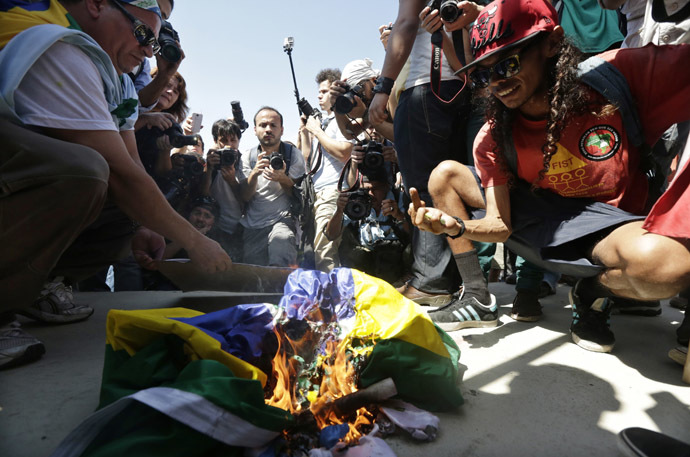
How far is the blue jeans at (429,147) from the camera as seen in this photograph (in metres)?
2.41

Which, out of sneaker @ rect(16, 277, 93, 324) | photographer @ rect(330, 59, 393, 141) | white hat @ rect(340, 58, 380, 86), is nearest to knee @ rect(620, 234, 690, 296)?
photographer @ rect(330, 59, 393, 141)

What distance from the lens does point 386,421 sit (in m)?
1.21

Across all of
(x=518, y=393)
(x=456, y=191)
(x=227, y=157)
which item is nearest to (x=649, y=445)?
(x=518, y=393)

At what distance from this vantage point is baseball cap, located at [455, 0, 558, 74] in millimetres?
1721

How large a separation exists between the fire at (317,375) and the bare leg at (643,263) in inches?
46.0

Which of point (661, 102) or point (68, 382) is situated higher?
point (661, 102)

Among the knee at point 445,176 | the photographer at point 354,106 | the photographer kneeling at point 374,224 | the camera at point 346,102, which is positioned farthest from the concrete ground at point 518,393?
the camera at point 346,102

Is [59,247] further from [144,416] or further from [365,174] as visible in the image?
[365,174]

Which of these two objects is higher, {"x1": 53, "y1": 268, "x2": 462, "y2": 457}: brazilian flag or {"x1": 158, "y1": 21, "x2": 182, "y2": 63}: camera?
{"x1": 158, "y1": 21, "x2": 182, "y2": 63}: camera

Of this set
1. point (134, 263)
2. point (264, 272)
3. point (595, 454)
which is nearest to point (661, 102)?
point (595, 454)

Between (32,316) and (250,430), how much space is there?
190 cm

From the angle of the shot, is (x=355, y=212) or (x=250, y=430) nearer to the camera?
(x=250, y=430)

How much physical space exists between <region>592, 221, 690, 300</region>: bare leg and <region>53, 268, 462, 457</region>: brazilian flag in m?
0.78

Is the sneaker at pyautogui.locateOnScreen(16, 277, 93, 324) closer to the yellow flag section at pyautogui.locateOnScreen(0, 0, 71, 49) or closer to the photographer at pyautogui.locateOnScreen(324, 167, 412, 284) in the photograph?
the yellow flag section at pyautogui.locateOnScreen(0, 0, 71, 49)
